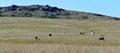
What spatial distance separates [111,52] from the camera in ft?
44.6

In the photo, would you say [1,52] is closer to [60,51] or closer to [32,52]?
[32,52]

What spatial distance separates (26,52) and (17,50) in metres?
0.73

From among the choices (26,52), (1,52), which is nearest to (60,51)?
(26,52)

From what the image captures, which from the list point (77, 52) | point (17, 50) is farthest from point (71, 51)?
point (17, 50)

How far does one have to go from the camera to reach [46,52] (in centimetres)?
1345

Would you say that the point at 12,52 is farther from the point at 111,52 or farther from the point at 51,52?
the point at 111,52

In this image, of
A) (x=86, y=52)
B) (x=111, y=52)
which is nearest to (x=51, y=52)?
(x=86, y=52)

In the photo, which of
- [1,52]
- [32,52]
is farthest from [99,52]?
[1,52]

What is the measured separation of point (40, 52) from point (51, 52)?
1.32 feet

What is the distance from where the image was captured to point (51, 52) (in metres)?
13.4

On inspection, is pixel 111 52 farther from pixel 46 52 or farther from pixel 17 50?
pixel 17 50

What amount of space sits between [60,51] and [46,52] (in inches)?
23.7

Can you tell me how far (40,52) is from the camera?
1341 cm

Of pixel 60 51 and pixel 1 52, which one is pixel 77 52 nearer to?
pixel 60 51
